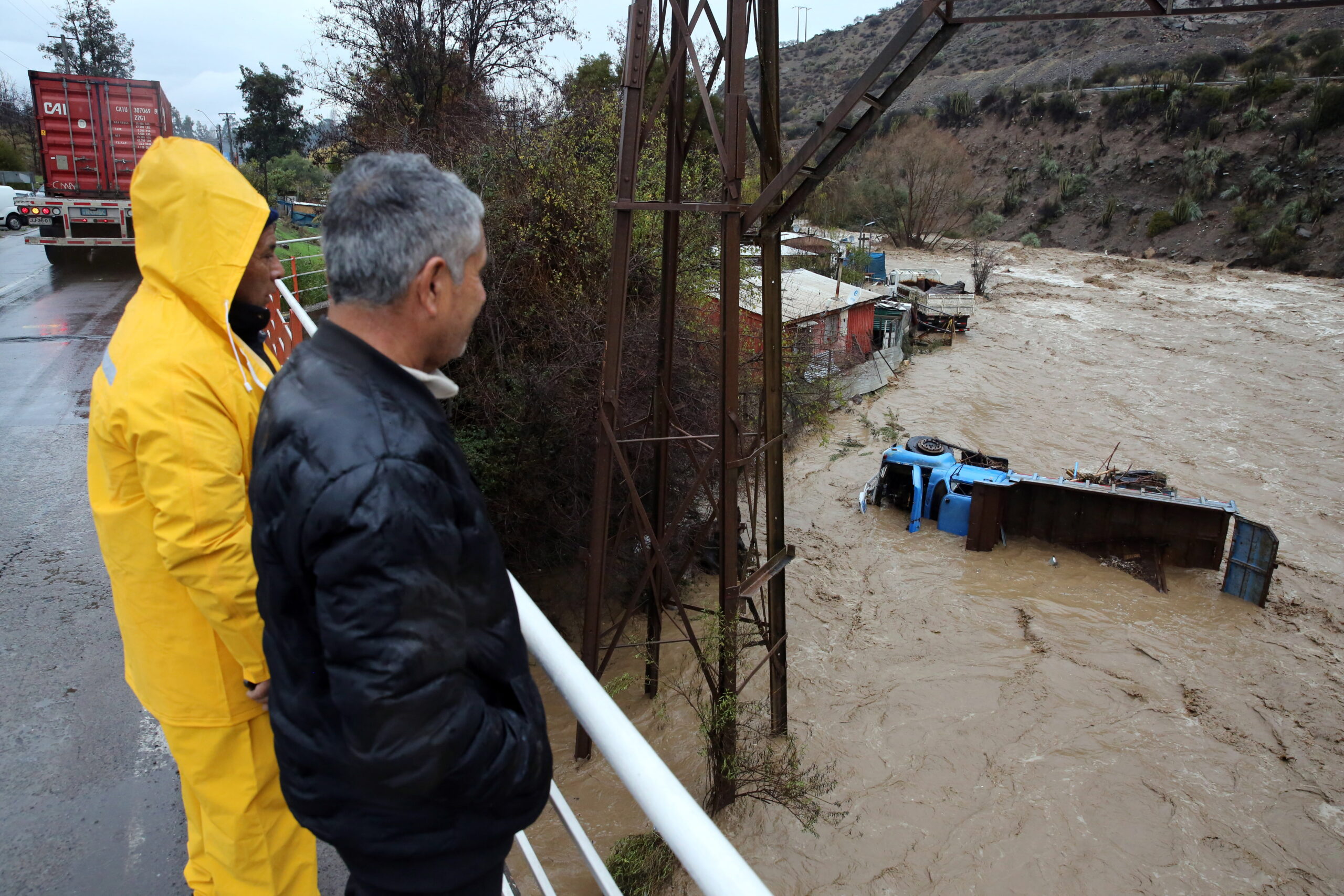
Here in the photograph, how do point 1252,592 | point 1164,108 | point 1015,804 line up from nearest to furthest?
1. point 1015,804
2. point 1252,592
3. point 1164,108

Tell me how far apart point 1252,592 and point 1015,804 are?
5.39 metres

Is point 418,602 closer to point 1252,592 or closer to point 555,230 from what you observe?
point 555,230

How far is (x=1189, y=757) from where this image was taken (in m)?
7.59

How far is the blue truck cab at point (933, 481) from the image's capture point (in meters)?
11.7

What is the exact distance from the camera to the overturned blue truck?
10.2 metres

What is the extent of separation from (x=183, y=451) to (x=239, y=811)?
2.71 feet

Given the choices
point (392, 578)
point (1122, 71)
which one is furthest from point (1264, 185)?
point (392, 578)

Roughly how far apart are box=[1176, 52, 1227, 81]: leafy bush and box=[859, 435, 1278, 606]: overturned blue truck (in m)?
46.5

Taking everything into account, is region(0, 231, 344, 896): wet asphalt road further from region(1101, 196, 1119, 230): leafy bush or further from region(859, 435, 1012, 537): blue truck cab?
region(1101, 196, 1119, 230): leafy bush

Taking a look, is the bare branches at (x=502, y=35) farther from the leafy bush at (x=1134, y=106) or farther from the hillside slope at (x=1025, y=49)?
the leafy bush at (x=1134, y=106)

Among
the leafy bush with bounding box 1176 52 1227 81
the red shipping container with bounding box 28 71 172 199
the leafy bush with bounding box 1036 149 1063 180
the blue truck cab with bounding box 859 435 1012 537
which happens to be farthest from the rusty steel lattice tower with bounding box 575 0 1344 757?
the leafy bush with bounding box 1176 52 1227 81

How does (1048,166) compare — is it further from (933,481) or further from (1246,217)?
(933,481)

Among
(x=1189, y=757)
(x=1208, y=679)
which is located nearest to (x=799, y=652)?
(x=1189, y=757)

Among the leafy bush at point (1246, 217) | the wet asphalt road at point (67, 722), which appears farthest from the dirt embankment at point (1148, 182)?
the wet asphalt road at point (67, 722)
